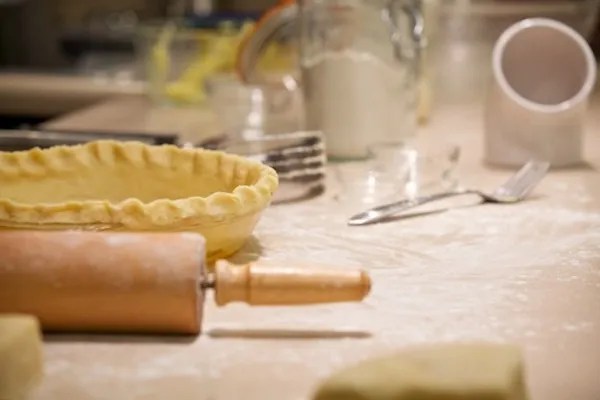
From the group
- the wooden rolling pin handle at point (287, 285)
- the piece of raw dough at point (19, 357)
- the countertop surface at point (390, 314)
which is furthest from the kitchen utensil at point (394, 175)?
the piece of raw dough at point (19, 357)

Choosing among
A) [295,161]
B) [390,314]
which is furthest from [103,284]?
[295,161]

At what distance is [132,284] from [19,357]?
87 mm

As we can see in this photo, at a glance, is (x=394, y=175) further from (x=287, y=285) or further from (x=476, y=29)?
(x=476, y=29)

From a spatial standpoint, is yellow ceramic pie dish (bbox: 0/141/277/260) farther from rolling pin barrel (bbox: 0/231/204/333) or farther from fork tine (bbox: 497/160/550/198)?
fork tine (bbox: 497/160/550/198)

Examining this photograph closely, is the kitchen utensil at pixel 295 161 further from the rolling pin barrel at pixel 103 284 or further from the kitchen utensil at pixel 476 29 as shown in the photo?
the kitchen utensil at pixel 476 29

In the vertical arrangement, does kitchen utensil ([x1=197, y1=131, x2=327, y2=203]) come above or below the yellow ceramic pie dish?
below

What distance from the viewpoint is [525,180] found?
3.22 feet

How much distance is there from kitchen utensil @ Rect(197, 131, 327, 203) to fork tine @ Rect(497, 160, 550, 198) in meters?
0.16

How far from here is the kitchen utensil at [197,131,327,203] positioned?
3.03 ft

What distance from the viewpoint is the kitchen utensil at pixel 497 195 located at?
0.85 metres

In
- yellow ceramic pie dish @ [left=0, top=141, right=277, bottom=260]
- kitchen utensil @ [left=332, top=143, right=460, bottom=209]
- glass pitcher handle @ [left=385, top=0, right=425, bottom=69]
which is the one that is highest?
glass pitcher handle @ [left=385, top=0, right=425, bottom=69]

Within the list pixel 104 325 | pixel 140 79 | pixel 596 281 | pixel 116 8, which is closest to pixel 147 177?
pixel 104 325

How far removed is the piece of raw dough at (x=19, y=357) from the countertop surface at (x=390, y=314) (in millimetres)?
12

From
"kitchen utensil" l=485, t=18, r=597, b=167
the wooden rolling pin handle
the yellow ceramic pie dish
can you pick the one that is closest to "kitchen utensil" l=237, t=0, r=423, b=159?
"kitchen utensil" l=485, t=18, r=597, b=167
